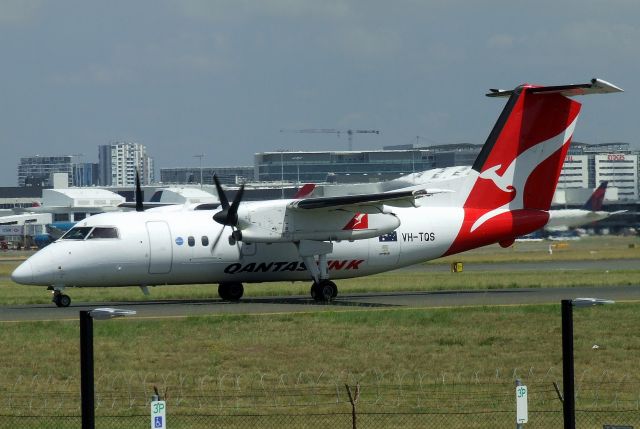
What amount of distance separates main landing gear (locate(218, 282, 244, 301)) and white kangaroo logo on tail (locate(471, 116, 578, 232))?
7812 millimetres

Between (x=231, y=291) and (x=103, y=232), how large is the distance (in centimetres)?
507

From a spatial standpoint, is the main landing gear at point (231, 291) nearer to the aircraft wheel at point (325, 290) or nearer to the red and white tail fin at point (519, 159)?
the aircraft wheel at point (325, 290)

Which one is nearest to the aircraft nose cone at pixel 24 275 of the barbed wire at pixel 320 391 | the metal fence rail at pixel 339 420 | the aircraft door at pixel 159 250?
the aircraft door at pixel 159 250

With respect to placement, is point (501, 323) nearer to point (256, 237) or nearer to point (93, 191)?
point (256, 237)

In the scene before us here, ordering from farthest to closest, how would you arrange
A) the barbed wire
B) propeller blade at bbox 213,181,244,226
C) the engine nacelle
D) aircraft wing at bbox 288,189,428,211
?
the engine nacelle, propeller blade at bbox 213,181,244,226, aircraft wing at bbox 288,189,428,211, the barbed wire

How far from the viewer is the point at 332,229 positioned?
34562 mm

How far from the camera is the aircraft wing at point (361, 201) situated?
106 feet

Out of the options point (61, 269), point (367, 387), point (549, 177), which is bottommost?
point (367, 387)

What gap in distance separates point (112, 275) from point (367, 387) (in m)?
A: 13.9

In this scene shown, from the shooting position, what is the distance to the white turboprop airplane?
32719mm

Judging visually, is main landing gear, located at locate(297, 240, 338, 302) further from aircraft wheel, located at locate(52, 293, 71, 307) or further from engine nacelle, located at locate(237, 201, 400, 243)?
aircraft wheel, located at locate(52, 293, 71, 307)

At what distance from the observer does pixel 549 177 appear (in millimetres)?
37219

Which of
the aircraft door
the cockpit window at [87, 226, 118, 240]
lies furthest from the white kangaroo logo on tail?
the cockpit window at [87, 226, 118, 240]

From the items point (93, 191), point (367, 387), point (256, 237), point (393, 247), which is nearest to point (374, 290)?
point (393, 247)
